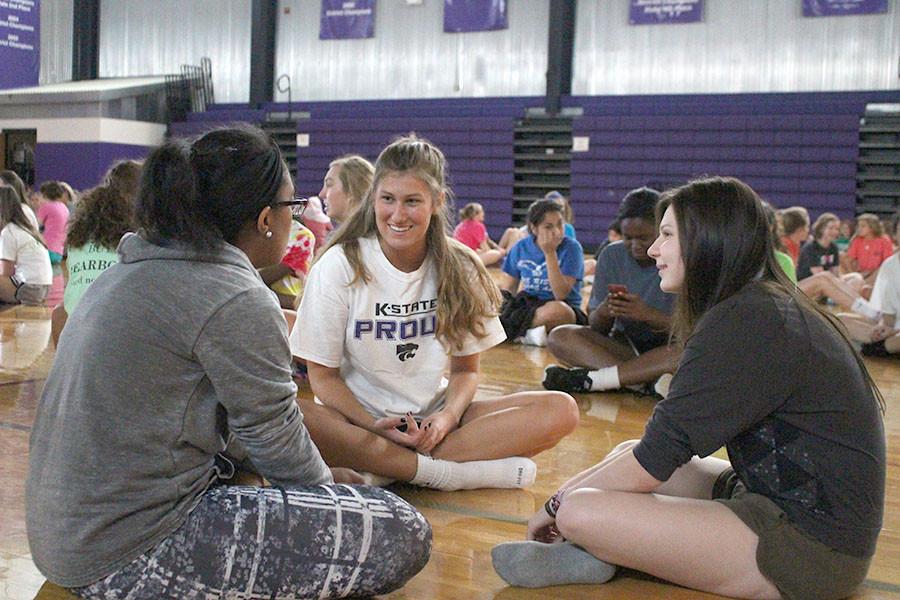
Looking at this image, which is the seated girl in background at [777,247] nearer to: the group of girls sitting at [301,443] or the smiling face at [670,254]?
the group of girls sitting at [301,443]

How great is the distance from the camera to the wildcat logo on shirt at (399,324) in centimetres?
278

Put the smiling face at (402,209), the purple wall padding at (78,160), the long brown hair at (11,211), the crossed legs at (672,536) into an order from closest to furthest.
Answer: the crossed legs at (672,536), the smiling face at (402,209), the long brown hair at (11,211), the purple wall padding at (78,160)

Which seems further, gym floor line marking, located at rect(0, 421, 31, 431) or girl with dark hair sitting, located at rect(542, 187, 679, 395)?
girl with dark hair sitting, located at rect(542, 187, 679, 395)

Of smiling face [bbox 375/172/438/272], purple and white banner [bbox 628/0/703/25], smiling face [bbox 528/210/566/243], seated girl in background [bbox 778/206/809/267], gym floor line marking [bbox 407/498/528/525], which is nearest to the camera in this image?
gym floor line marking [bbox 407/498/528/525]

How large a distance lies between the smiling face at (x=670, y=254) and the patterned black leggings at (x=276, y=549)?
0.73 m

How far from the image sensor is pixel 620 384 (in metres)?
4.34

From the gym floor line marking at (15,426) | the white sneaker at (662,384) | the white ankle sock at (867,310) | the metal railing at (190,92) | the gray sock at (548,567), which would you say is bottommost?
the gym floor line marking at (15,426)

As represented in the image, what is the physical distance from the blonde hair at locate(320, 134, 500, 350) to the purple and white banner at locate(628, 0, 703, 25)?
36.5 feet

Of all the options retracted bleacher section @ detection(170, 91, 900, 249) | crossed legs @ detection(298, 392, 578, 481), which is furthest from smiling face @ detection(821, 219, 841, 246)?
crossed legs @ detection(298, 392, 578, 481)

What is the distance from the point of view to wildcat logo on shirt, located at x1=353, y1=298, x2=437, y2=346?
278 centimetres

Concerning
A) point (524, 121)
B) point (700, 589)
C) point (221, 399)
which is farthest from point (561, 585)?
point (524, 121)

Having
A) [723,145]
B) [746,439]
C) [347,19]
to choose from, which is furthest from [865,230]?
[347,19]

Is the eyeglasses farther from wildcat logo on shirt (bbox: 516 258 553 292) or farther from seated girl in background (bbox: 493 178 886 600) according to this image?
wildcat logo on shirt (bbox: 516 258 553 292)

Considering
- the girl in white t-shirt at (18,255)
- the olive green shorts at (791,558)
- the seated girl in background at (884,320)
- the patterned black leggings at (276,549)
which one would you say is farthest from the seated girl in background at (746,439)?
the girl in white t-shirt at (18,255)
